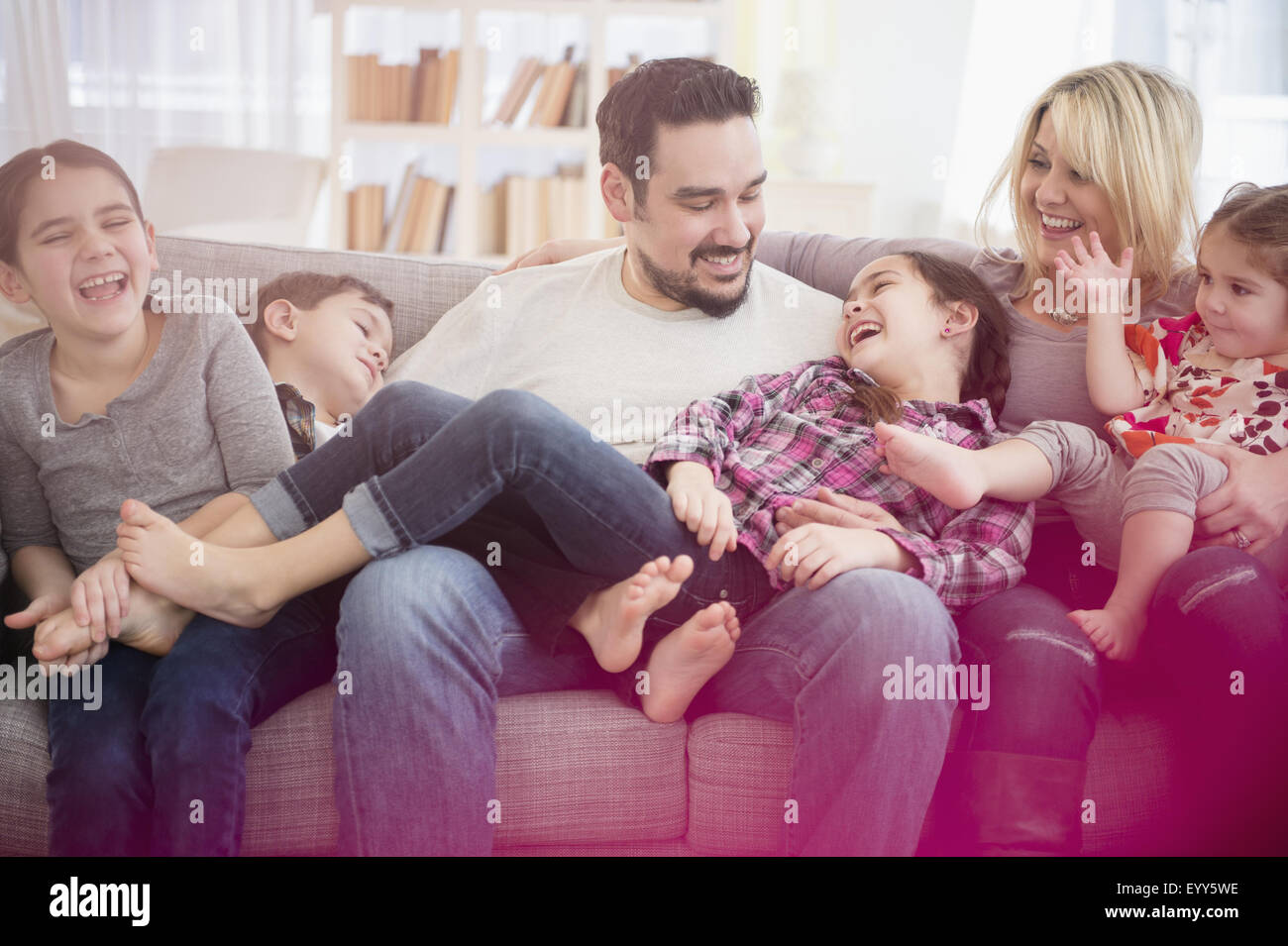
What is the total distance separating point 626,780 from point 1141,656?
24.4 inches

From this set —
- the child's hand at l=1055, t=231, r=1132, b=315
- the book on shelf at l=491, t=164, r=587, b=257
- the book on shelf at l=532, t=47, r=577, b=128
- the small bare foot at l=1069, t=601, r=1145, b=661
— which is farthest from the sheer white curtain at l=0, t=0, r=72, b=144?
the small bare foot at l=1069, t=601, r=1145, b=661

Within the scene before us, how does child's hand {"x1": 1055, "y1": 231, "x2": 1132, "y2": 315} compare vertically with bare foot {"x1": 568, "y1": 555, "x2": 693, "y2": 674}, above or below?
above

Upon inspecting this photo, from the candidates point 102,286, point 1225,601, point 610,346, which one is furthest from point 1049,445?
point 102,286

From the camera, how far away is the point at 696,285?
1.61m

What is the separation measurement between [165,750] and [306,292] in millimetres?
780

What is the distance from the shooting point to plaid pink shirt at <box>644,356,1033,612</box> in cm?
130

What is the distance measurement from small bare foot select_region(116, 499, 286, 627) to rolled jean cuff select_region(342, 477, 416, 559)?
0.35ft

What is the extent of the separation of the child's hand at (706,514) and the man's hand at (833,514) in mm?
80

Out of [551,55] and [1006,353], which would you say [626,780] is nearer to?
[1006,353]

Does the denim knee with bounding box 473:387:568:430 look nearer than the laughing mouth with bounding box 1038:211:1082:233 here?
Yes

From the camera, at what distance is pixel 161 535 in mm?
1205

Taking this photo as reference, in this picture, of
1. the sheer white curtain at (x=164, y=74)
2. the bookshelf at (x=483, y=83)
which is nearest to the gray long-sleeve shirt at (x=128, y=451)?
the bookshelf at (x=483, y=83)

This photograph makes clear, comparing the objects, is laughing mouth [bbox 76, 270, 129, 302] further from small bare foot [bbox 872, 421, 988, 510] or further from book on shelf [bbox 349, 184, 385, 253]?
book on shelf [bbox 349, 184, 385, 253]

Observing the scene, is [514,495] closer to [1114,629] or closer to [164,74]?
[1114,629]
